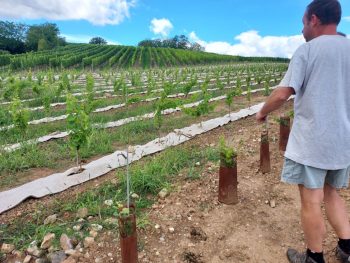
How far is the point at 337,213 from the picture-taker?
240 centimetres

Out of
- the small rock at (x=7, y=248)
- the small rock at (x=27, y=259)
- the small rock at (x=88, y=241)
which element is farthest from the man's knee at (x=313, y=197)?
the small rock at (x=7, y=248)

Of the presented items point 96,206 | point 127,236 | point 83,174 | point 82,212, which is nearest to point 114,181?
point 83,174

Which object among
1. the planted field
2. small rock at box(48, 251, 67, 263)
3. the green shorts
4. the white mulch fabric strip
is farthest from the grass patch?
the green shorts

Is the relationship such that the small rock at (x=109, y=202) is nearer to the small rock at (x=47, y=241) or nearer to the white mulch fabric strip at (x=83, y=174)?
the white mulch fabric strip at (x=83, y=174)

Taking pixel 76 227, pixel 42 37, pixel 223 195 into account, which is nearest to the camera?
pixel 76 227

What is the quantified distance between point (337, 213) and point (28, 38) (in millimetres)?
61974

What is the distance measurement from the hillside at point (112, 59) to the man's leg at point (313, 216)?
2825cm

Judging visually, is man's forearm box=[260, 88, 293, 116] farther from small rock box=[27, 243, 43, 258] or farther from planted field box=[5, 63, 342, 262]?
small rock box=[27, 243, 43, 258]

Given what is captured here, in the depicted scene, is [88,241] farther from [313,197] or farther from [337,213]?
[337,213]

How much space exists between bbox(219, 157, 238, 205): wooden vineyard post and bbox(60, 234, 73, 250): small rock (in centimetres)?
143

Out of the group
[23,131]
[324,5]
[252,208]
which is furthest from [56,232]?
[23,131]

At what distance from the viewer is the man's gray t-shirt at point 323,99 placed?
81.5 inches

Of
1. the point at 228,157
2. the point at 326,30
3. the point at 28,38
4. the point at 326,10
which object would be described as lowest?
the point at 228,157

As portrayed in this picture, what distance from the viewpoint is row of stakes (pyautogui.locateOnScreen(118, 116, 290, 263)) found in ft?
7.23
